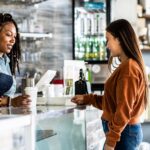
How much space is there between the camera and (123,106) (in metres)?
1.97

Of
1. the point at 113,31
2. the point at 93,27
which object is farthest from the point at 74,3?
the point at 113,31

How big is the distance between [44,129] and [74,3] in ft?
7.60

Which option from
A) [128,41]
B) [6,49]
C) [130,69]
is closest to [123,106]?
[130,69]

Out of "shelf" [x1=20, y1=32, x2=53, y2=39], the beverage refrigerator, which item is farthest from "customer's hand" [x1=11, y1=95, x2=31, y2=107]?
the beverage refrigerator

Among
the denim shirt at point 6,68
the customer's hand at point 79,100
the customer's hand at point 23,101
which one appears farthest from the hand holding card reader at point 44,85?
the customer's hand at point 23,101

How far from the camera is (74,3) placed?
3988 millimetres

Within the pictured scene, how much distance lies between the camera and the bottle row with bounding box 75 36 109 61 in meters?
3.95

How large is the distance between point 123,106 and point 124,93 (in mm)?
68

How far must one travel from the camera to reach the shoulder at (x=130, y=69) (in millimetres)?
2012

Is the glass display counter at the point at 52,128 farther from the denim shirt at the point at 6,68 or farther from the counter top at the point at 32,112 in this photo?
the denim shirt at the point at 6,68

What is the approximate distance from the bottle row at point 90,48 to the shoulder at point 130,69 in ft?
6.22

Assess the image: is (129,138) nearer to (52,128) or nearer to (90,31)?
(52,128)

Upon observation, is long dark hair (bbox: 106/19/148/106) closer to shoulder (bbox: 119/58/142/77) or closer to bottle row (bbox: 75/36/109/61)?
shoulder (bbox: 119/58/142/77)

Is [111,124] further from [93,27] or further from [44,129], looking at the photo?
[93,27]
